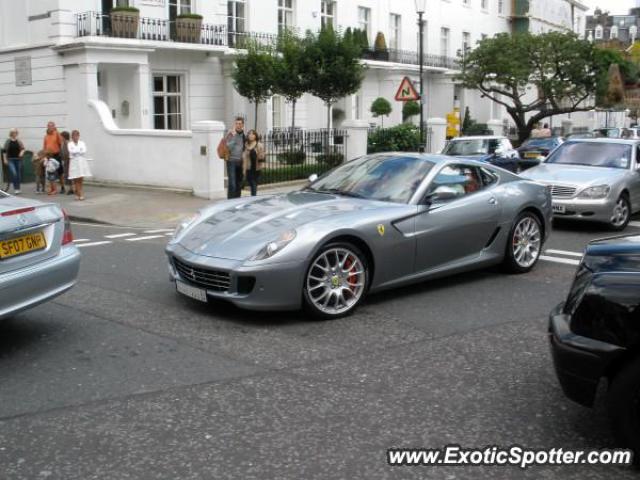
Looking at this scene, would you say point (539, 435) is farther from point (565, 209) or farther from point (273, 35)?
point (273, 35)

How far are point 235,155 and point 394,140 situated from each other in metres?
11.2

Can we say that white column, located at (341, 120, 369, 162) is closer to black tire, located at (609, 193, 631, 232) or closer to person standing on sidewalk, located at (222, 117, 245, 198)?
person standing on sidewalk, located at (222, 117, 245, 198)

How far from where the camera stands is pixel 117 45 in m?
23.1

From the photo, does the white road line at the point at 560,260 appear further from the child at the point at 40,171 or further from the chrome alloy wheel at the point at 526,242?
the child at the point at 40,171

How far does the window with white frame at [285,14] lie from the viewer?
108 feet

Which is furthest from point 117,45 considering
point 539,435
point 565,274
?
point 539,435

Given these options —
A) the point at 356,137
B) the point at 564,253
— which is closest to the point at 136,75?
the point at 356,137

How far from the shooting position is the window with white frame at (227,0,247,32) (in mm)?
30016

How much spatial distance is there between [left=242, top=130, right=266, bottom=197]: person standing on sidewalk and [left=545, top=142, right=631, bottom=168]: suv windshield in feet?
18.6

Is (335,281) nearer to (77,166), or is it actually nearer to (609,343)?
(609,343)

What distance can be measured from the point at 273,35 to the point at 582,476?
2943 cm

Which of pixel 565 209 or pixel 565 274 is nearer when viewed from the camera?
pixel 565 274

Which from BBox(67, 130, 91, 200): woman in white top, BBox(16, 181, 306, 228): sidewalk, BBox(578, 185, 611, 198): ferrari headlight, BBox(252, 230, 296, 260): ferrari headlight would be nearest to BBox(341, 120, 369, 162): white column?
BBox(16, 181, 306, 228): sidewalk

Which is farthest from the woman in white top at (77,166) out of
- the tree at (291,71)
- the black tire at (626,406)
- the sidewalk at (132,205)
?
the black tire at (626,406)
